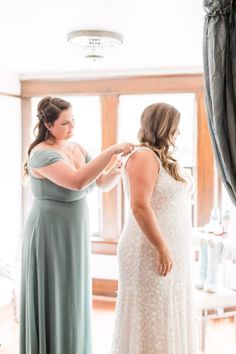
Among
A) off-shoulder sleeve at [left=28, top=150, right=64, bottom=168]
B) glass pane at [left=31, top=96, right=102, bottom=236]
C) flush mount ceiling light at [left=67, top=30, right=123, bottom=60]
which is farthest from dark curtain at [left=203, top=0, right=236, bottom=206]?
glass pane at [left=31, top=96, right=102, bottom=236]

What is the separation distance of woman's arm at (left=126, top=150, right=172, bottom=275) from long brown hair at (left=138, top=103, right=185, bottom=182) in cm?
7

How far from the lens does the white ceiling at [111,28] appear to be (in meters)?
2.19

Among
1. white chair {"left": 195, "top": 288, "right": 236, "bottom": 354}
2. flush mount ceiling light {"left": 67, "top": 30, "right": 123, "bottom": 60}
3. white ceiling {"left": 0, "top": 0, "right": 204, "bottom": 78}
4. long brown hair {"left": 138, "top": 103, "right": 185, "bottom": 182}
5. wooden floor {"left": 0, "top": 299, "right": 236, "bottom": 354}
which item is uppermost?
white ceiling {"left": 0, "top": 0, "right": 204, "bottom": 78}

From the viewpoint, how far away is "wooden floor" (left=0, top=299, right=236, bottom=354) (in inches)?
128

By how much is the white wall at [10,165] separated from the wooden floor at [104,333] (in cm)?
63

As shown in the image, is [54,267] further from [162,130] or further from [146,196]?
[162,130]

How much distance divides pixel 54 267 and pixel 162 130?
0.88m

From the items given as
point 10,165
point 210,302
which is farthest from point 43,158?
point 10,165

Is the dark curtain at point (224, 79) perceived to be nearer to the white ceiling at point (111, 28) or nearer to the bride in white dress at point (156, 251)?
the bride in white dress at point (156, 251)

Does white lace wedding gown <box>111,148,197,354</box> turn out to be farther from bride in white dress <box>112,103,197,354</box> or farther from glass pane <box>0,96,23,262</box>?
glass pane <box>0,96,23,262</box>

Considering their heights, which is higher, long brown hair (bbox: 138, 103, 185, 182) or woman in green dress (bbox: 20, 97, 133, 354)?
long brown hair (bbox: 138, 103, 185, 182)

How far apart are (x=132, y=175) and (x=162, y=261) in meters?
0.38

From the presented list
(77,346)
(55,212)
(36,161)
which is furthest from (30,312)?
(36,161)

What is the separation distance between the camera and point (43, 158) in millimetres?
2197
